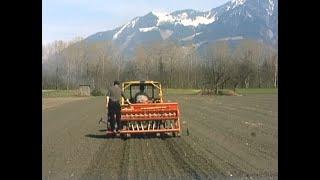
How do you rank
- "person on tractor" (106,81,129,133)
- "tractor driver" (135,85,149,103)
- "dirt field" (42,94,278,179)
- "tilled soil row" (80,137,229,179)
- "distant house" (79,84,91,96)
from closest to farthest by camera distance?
"tilled soil row" (80,137,229,179) < "dirt field" (42,94,278,179) < "person on tractor" (106,81,129,133) < "tractor driver" (135,85,149,103) < "distant house" (79,84,91,96)

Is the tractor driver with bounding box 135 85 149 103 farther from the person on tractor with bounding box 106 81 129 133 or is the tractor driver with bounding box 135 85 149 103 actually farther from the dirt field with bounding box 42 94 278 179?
the person on tractor with bounding box 106 81 129 133

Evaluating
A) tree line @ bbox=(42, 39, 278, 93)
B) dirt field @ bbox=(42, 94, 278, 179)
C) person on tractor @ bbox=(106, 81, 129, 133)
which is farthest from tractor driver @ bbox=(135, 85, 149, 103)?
tree line @ bbox=(42, 39, 278, 93)

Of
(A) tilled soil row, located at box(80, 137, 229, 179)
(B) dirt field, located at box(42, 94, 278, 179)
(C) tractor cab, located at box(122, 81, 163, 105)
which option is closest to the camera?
(A) tilled soil row, located at box(80, 137, 229, 179)

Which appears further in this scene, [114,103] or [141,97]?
[141,97]

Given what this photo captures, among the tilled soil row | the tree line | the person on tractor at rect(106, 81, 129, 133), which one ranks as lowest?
the tilled soil row

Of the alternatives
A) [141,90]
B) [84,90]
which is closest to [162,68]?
[84,90]

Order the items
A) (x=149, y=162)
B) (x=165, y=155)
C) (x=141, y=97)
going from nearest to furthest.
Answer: (x=149, y=162), (x=165, y=155), (x=141, y=97)

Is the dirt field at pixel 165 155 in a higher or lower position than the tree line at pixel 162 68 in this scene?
lower

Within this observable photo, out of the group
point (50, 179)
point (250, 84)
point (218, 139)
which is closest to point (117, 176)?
point (50, 179)

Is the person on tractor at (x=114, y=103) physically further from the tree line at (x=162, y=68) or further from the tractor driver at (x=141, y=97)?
the tree line at (x=162, y=68)

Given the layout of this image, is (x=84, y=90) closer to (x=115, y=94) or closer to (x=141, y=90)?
(x=141, y=90)

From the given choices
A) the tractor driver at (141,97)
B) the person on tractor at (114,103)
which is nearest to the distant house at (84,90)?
the tractor driver at (141,97)
